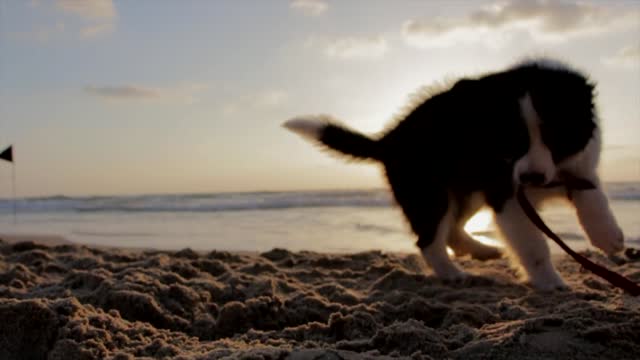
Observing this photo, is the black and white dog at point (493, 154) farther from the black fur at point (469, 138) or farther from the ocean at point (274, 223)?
the ocean at point (274, 223)

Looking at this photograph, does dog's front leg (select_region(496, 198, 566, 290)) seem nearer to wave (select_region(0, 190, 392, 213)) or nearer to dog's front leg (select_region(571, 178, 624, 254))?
dog's front leg (select_region(571, 178, 624, 254))

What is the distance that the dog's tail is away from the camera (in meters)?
4.97

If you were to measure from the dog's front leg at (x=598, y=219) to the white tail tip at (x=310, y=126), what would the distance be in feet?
5.57

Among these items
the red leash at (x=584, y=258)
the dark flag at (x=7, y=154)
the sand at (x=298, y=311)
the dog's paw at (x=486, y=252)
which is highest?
the dark flag at (x=7, y=154)

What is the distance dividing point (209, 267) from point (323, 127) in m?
1.21

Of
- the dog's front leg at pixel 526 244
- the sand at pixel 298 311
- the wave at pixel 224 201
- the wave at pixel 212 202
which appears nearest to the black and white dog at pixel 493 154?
the dog's front leg at pixel 526 244

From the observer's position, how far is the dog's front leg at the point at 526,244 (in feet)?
13.3

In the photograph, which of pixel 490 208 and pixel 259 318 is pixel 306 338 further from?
pixel 490 208

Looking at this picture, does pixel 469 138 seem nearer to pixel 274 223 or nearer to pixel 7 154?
pixel 7 154

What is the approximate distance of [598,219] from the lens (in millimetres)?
4156

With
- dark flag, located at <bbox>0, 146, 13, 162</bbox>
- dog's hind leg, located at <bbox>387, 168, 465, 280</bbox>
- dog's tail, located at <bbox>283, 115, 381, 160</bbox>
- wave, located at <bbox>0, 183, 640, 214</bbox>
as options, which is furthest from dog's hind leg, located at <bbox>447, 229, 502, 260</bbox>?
wave, located at <bbox>0, 183, 640, 214</bbox>

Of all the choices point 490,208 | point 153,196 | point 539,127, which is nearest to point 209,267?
point 490,208

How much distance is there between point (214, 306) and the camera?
11.5 feet

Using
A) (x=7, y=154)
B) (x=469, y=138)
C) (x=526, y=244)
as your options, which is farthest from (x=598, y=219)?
(x=7, y=154)
